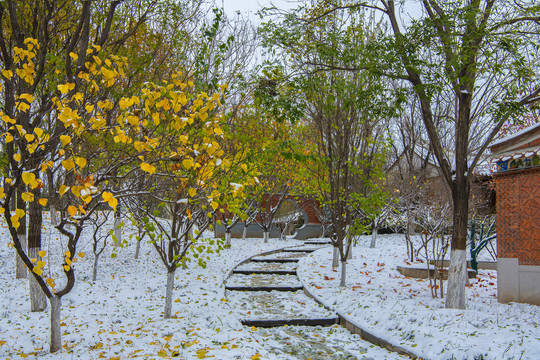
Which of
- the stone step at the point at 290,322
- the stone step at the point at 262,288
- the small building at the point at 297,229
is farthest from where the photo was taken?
the small building at the point at 297,229

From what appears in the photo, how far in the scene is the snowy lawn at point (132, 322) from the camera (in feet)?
14.7

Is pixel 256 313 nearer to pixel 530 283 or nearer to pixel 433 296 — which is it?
pixel 433 296

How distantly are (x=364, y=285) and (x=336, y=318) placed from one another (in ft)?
9.27

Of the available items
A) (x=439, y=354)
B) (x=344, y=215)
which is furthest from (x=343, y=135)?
(x=439, y=354)

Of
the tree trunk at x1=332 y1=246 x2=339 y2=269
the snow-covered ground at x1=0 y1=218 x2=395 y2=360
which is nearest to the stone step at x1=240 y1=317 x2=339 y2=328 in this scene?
the snow-covered ground at x1=0 y1=218 x2=395 y2=360

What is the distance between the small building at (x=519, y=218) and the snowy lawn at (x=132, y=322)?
16.1 feet

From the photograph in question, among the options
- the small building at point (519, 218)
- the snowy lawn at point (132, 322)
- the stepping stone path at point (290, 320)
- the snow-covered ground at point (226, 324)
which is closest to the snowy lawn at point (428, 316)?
the snow-covered ground at point (226, 324)

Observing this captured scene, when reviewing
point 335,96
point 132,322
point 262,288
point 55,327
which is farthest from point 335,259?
point 55,327

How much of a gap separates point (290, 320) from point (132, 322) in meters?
2.43

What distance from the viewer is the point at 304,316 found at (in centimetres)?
659

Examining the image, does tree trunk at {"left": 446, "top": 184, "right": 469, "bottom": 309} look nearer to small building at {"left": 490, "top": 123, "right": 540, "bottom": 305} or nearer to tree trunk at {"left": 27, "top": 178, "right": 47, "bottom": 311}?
small building at {"left": 490, "top": 123, "right": 540, "bottom": 305}

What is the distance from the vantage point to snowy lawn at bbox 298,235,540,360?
4527 millimetres

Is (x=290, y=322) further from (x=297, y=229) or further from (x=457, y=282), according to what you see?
(x=297, y=229)

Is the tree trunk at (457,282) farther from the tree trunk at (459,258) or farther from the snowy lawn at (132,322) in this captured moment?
the snowy lawn at (132,322)
